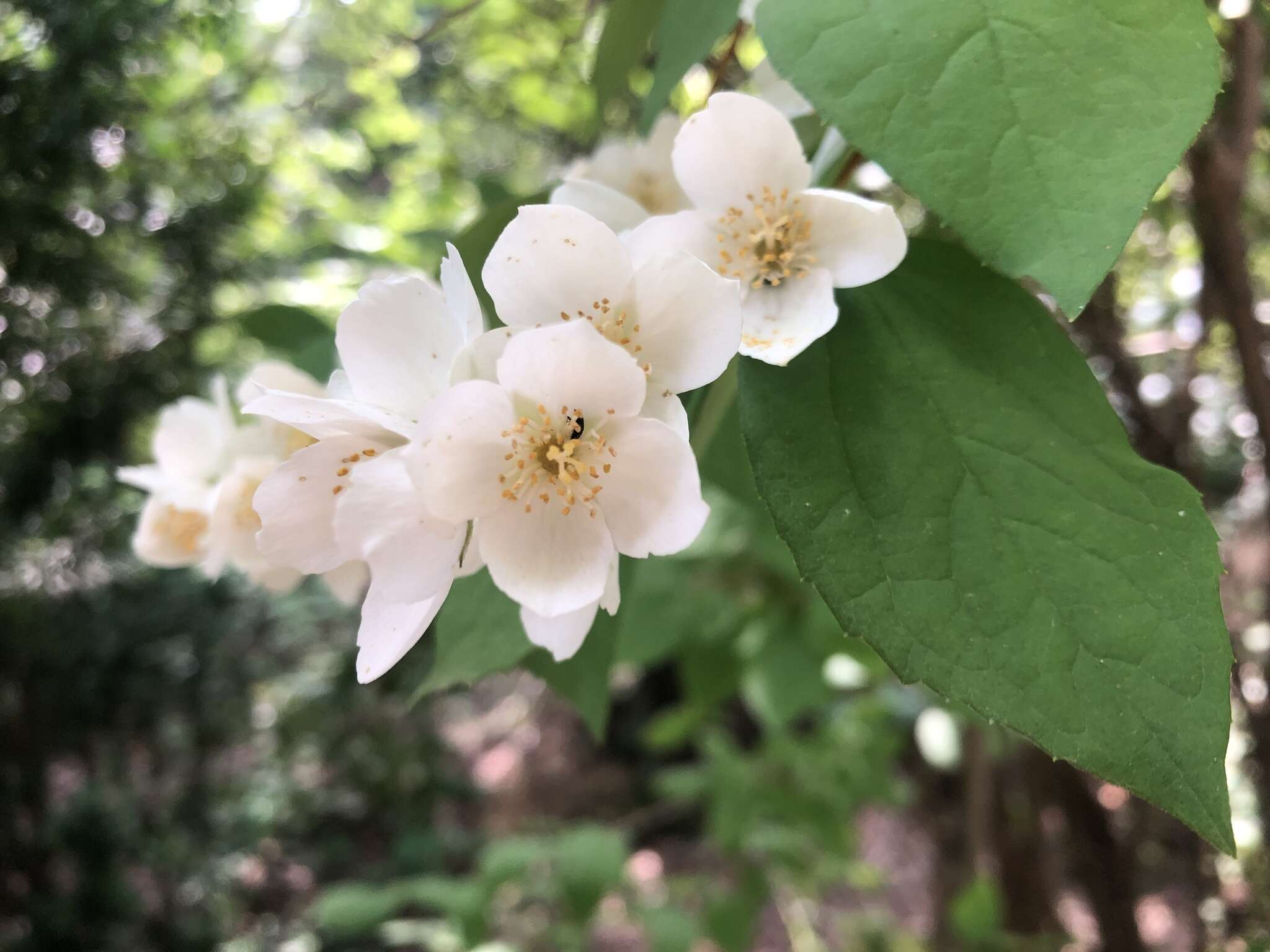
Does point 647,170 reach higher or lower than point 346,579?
higher

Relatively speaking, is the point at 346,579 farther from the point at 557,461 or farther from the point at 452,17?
the point at 452,17

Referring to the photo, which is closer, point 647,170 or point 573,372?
point 573,372

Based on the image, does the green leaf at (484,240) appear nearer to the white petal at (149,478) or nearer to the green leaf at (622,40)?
the green leaf at (622,40)

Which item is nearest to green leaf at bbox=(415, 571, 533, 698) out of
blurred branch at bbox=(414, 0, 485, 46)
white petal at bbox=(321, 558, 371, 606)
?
white petal at bbox=(321, 558, 371, 606)

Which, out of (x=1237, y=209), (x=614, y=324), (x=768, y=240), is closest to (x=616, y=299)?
(x=614, y=324)

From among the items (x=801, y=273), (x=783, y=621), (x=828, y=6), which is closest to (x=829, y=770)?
(x=783, y=621)

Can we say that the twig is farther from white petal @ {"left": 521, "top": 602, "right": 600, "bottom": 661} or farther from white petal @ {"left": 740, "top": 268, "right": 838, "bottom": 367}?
white petal @ {"left": 521, "top": 602, "right": 600, "bottom": 661}

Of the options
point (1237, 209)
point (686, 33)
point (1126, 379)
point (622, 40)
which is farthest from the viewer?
point (1126, 379)
